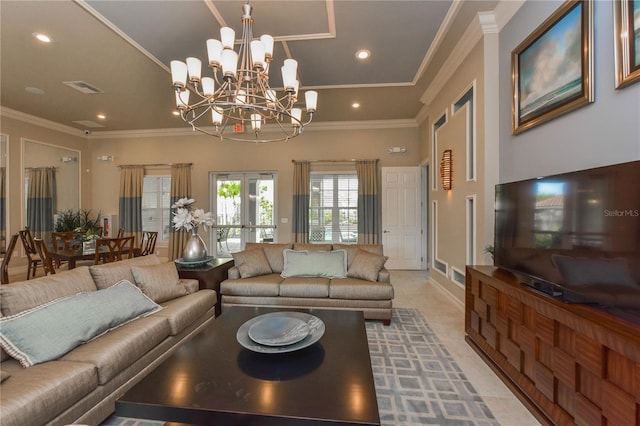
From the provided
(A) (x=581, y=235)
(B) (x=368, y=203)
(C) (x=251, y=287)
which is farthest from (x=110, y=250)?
(A) (x=581, y=235)

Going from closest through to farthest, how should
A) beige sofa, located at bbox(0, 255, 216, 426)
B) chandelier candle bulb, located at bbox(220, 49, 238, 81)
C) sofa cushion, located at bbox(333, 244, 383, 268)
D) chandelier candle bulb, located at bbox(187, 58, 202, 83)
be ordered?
beige sofa, located at bbox(0, 255, 216, 426) → chandelier candle bulb, located at bbox(220, 49, 238, 81) → chandelier candle bulb, located at bbox(187, 58, 202, 83) → sofa cushion, located at bbox(333, 244, 383, 268)

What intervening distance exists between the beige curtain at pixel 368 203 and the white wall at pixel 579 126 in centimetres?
330

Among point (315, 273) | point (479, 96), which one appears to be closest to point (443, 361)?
point (315, 273)

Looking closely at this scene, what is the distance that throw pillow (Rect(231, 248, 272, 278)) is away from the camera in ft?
11.5

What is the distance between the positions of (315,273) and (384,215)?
3.07 m

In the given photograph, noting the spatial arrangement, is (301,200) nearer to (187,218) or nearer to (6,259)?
(187,218)

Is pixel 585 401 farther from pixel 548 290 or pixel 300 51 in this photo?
pixel 300 51

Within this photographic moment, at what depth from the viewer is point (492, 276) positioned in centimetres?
231

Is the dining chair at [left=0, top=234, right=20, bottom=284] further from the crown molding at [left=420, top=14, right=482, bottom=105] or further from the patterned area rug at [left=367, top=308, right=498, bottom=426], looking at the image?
the crown molding at [left=420, top=14, right=482, bottom=105]

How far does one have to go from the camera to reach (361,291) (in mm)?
3148

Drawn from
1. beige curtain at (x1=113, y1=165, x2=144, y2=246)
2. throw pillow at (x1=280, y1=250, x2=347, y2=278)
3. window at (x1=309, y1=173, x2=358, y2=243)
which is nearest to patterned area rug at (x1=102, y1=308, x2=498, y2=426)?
throw pillow at (x1=280, y1=250, x2=347, y2=278)

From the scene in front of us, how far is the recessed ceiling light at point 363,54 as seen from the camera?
3.44m

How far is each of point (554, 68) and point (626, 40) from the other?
2.05 ft

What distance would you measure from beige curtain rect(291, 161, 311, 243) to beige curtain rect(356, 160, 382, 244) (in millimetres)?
1138
